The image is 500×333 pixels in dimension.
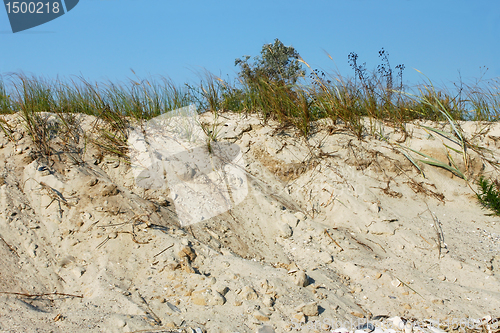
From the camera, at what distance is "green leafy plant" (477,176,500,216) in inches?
178

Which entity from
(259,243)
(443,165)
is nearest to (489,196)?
(443,165)

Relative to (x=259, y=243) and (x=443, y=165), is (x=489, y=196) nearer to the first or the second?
(x=443, y=165)

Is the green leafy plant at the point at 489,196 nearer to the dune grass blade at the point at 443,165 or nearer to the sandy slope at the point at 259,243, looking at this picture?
the sandy slope at the point at 259,243

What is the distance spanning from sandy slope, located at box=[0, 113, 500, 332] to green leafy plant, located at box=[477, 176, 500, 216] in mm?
128

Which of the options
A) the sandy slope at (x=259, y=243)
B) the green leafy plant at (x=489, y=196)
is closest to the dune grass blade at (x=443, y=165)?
the sandy slope at (x=259, y=243)

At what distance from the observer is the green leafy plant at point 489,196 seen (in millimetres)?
4520

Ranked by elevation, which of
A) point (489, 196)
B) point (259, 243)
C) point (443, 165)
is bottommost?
point (489, 196)

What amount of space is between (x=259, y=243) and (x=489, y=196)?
3011mm

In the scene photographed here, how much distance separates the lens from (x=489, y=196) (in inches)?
179

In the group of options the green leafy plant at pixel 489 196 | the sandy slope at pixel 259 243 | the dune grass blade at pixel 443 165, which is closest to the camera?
the sandy slope at pixel 259 243

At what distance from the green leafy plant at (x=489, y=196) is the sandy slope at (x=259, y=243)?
0.42ft

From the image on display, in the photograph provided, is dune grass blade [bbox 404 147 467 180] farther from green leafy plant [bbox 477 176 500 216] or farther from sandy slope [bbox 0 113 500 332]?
green leafy plant [bbox 477 176 500 216]

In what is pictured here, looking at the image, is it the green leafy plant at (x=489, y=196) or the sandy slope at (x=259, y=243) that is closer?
the sandy slope at (x=259, y=243)

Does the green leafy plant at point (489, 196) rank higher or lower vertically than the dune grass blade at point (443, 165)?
lower
